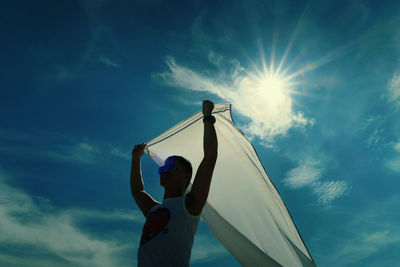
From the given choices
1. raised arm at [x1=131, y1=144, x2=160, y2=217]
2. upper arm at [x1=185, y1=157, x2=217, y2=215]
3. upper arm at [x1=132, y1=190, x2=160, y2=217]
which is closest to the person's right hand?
raised arm at [x1=131, y1=144, x2=160, y2=217]

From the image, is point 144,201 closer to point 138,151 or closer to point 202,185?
point 138,151

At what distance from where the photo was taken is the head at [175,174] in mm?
Answer: 3492

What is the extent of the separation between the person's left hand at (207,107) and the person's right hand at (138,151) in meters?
1.77

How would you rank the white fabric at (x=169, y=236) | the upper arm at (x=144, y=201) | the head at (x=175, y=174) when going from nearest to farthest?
the white fabric at (x=169, y=236), the head at (x=175, y=174), the upper arm at (x=144, y=201)

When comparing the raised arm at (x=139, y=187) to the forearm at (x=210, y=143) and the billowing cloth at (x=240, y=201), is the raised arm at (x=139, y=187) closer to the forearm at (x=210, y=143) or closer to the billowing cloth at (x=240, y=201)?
the billowing cloth at (x=240, y=201)

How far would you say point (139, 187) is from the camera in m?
4.34

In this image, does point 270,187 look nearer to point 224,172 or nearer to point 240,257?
point 224,172

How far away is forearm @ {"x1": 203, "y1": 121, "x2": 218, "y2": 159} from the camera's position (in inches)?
125

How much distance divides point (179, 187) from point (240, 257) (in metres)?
1.99

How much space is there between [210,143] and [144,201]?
1554mm

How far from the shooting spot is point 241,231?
15.0 ft

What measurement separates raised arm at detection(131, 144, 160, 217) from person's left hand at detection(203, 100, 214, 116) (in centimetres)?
154

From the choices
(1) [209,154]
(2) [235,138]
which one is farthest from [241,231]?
(1) [209,154]

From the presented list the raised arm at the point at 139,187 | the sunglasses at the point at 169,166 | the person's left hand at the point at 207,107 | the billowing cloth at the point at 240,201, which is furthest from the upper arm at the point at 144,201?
the person's left hand at the point at 207,107
